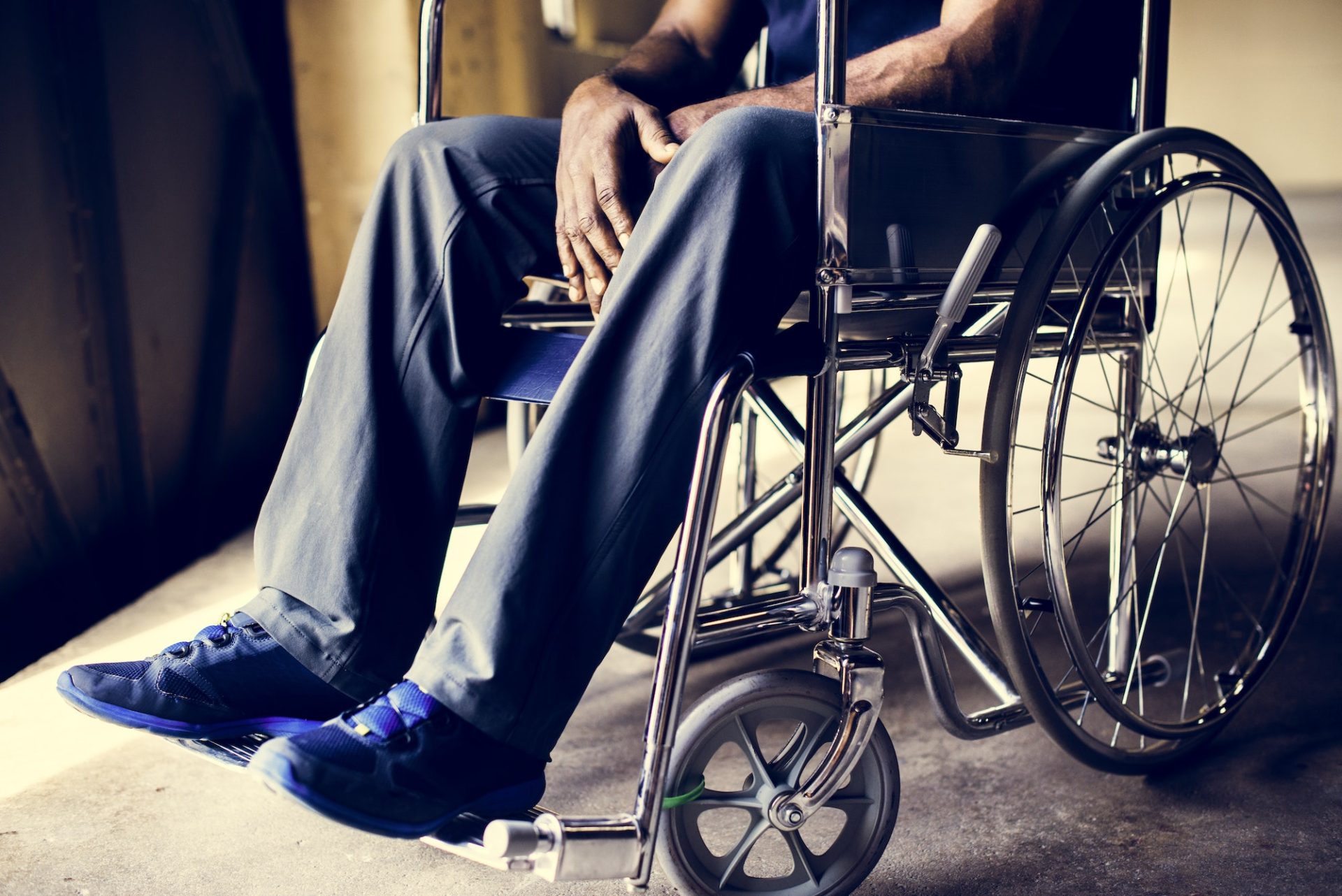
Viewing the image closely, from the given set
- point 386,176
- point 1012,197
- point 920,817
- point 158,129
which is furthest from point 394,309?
point 158,129

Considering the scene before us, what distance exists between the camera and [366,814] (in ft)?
2.62

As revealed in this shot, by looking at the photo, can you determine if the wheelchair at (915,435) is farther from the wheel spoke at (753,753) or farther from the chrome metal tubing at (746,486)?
the chrome metal tubing at (746,486)

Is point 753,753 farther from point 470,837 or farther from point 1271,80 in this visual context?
point 1271,80

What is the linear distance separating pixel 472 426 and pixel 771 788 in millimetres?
455

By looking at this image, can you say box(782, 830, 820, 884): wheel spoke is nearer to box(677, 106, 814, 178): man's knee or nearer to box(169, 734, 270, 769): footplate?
box(169, 734, 270, 769): footplate

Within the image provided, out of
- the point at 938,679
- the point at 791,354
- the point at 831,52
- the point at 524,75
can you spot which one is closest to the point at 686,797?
the point at 938,679

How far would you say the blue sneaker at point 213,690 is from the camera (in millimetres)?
931

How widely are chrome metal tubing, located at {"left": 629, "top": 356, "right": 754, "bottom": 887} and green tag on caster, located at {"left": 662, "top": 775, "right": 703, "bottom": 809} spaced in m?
0.07

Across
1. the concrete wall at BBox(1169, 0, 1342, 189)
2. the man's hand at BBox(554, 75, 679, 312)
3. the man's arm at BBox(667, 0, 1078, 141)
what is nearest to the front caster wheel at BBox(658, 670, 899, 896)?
the man's hand at BBox(554, 75, 679, 312)

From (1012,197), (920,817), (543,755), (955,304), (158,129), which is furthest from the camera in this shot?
(158,129)

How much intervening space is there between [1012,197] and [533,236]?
0.48 m

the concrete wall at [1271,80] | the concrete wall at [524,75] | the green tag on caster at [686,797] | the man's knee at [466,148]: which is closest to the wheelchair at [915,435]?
the green tag on caster at [686,797]

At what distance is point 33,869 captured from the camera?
1.12 m

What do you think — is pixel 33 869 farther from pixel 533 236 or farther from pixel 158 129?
pixel 158 129
